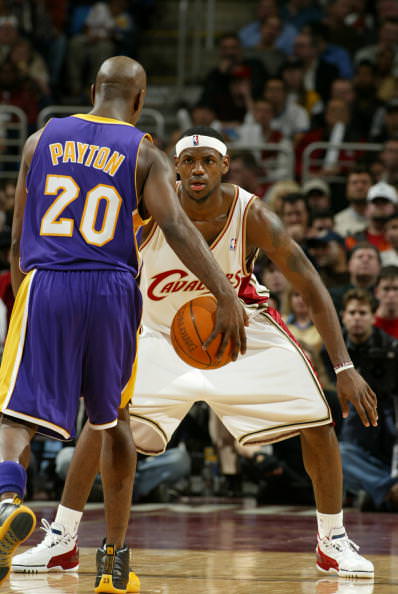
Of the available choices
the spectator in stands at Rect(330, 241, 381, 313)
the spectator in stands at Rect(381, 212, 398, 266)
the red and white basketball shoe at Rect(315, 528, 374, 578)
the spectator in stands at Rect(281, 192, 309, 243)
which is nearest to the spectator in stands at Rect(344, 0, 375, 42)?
the spectator in stands at Rect(281, 192, 309, 243)

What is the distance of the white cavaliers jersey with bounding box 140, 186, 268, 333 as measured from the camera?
5355 millimetres

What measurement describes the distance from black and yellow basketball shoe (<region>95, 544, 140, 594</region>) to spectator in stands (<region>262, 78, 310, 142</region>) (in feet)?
28.9

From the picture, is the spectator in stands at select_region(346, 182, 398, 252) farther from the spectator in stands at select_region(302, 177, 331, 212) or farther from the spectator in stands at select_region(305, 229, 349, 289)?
the spectator in stands at select_region(302, 177, 331, 212)

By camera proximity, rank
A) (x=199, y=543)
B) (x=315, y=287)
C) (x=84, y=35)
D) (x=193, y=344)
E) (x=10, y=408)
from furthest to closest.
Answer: (x=84, y=35), (x=199, y=543), (x=315, y=287), (x=193, y=344), (x=10, y=408)

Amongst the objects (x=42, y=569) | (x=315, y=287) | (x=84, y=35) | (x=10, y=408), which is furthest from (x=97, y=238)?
(x=84, y=35)

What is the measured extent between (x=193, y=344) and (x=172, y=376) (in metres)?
0.70

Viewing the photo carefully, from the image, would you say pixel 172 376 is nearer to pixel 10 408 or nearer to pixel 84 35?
pixel 10 408

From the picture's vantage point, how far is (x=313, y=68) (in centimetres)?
1357

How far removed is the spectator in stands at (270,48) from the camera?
14.2 m

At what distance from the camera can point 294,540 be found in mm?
6129

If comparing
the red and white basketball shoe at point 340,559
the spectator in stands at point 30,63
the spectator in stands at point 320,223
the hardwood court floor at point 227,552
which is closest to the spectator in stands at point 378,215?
the spectator in stands at point 320,223

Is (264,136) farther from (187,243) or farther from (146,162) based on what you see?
(187,243)

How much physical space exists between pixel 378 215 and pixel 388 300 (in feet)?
5.55

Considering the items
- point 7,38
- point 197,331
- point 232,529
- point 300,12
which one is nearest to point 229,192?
point 197,331
